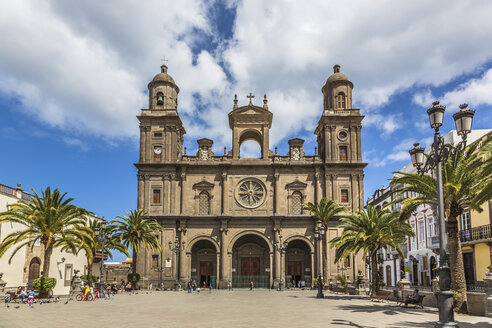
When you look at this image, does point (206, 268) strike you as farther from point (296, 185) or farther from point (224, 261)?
point (296, 185)

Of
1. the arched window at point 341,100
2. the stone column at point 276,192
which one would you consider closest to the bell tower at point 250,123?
the stone column at point 276,192

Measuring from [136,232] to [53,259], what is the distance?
10953 mm

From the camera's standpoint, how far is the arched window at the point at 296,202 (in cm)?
5041

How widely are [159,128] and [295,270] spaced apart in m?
22.5

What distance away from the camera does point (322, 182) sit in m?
50.5

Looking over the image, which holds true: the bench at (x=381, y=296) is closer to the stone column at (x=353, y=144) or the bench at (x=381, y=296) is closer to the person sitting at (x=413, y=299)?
the person sitting at (x=413, y=299)

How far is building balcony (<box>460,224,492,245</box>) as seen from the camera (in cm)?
3294

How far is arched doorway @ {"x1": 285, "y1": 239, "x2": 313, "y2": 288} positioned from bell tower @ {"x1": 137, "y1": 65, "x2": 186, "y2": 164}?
661 inches

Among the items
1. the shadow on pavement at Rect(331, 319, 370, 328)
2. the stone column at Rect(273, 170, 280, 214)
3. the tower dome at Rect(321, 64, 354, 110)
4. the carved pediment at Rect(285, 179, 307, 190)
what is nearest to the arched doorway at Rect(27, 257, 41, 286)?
the stone column at Rect(273, 170, 280, 214)

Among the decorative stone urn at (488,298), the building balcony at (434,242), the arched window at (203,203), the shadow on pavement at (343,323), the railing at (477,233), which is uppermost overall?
the arched window at (203,203)

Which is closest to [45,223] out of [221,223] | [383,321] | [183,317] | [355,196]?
[183,317]

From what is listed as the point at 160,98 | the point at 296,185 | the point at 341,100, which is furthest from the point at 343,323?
the point at 160,98

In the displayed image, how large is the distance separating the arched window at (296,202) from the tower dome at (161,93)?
17491mm

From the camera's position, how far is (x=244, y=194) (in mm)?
51031
